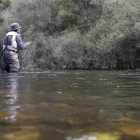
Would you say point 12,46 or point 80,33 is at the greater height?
point 80,33

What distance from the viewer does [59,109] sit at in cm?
185

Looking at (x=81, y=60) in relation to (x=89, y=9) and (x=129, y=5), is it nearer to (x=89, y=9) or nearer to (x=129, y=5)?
(x=129, y=5)

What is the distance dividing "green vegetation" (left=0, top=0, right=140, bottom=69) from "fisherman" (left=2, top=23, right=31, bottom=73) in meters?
9.58

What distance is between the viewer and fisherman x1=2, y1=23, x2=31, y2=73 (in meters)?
7.86

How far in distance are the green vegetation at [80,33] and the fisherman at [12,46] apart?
9.58m

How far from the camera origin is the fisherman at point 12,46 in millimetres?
7857

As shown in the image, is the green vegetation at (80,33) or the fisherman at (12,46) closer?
the fisherman at (12,46)

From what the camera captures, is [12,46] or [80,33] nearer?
[12,46]

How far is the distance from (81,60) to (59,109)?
1726 cm

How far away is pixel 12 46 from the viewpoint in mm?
7984

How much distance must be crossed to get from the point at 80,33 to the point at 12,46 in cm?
1428

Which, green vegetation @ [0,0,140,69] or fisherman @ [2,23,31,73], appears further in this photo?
green vegetation @ [0,0,140,69]

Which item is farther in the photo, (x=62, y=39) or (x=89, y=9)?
(x=89, y=9)

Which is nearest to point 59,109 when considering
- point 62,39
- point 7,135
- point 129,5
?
point 7,135
